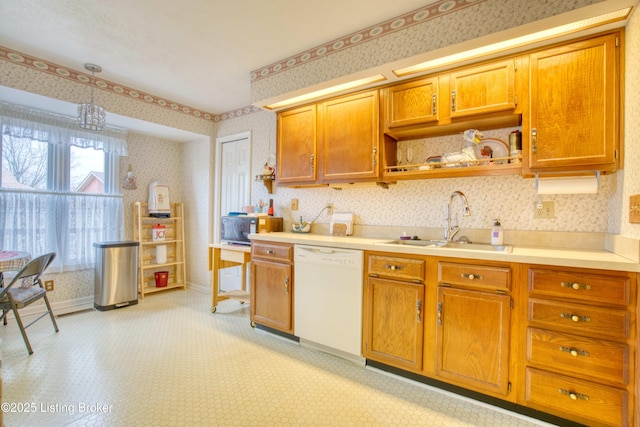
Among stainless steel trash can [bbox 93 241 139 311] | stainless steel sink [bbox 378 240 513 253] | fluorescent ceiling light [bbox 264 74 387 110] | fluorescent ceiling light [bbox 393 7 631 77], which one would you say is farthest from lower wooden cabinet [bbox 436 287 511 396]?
stainless steel trash can [bbox 93 241 139 311]

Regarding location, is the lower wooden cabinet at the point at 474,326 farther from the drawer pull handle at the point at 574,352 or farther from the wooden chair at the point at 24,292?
the wooden chair at the point at 24,292

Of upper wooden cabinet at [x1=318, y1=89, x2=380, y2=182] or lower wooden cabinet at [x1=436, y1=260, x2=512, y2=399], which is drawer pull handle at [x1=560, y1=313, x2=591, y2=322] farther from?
upper wooden cabinet at [x1=318, y1=89, x2=380, y2=182]

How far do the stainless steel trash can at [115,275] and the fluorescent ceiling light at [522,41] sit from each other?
349 centimetres

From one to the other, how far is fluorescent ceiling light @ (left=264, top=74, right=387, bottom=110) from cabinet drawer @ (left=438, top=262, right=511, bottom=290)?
1.44 meters

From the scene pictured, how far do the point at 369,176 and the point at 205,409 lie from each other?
1.89 meters

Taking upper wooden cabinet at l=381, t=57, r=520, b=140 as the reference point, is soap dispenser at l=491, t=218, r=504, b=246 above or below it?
below

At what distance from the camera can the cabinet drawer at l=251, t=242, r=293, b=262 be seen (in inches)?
99.2

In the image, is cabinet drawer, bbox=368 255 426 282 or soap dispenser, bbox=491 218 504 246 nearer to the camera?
cabinet drawer, bbox=368 255 426 282

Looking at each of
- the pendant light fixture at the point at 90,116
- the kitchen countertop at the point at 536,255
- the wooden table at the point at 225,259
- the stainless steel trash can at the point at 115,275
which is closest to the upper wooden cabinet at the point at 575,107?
the kitchen countertop at the point at 536,255

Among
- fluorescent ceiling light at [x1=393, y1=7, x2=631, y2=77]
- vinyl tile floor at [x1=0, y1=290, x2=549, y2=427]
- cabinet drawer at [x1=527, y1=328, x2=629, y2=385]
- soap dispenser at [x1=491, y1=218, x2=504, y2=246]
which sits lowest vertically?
vinyl tile floor at [x1=0, y1=290, x2=549, y2=427]

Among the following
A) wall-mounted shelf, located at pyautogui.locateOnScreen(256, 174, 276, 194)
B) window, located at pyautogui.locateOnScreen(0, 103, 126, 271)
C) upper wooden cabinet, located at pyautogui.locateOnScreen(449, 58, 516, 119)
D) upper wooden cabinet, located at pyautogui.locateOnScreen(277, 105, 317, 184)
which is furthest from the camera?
wall-mounted shelf, located at pyautogui.locateOnScreen(256, 174, 276, 194)

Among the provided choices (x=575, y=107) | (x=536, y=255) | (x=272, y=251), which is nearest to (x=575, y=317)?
(x=536, y=255)

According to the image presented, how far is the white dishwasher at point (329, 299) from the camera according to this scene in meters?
2.16

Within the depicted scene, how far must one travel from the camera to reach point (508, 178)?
2111mm
